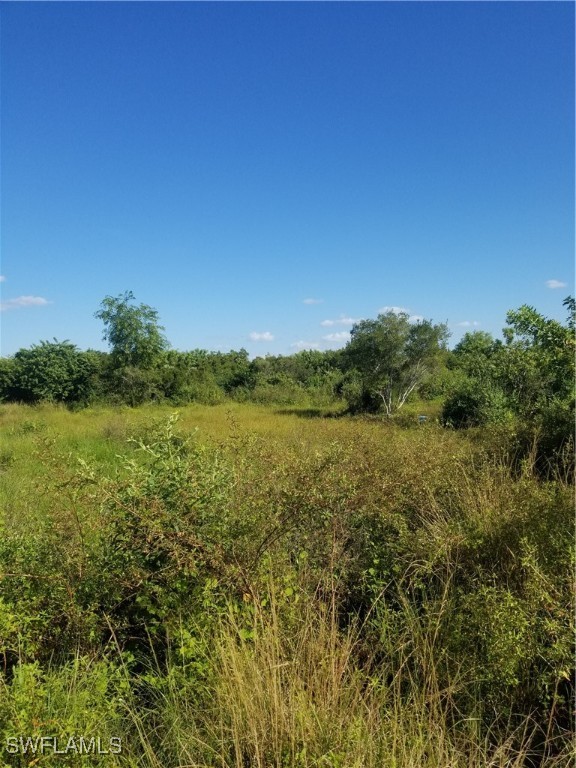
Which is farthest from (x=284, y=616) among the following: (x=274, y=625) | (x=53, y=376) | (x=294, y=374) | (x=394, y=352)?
(x=294, y=374)

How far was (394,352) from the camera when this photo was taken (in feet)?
58.7

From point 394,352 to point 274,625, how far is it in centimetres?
1663

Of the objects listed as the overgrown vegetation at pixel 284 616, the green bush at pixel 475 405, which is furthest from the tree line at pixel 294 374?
the overgrown vegetation at pixel 284 616

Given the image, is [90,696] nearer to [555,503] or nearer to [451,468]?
[555,503]

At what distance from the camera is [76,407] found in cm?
2136

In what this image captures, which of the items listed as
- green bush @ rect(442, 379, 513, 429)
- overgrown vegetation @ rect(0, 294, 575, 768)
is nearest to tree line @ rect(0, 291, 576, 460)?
green bush @ rect(442, 379, 513, 429)

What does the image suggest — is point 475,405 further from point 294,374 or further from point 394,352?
point 294,374

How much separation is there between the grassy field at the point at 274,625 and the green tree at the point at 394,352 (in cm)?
1459

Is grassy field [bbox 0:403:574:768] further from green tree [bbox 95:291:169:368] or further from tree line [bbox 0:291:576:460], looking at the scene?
green tree [bbox 95:291:169:368]

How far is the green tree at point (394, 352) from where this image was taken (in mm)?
17781

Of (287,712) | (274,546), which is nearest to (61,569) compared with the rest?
(274,546)

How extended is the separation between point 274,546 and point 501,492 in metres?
2.11

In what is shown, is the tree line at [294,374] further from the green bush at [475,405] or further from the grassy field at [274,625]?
the grassy field at [274,625]

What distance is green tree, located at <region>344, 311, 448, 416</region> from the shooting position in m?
17.8
